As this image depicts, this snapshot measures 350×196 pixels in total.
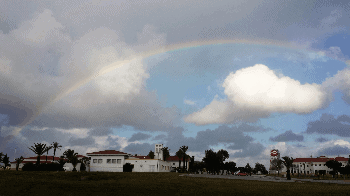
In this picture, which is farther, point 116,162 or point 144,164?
point 144,164

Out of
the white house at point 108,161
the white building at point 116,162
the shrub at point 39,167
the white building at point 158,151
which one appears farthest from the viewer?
the white building at point 158,151

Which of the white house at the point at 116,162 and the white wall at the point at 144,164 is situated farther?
the white wall at the point at 144,164

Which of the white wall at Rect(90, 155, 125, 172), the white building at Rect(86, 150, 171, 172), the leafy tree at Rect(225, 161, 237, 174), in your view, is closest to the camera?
the white wall at Rect(90, 155, 125, 172)

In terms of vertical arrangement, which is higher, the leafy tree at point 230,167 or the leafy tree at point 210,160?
the leafy tree at point 210,160

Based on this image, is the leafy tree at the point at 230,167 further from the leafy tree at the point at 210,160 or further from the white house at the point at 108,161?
the white house at the point at 108,161

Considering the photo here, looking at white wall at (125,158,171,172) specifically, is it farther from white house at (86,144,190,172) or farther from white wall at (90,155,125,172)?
white wall at (90,155,125,172)

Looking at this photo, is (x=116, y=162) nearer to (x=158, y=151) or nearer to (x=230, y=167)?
(x=158, y=151)

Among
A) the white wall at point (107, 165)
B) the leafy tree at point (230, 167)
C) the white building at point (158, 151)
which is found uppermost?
the white building at point (158, 151)

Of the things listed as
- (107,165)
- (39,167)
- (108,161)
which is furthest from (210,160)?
(39,167)

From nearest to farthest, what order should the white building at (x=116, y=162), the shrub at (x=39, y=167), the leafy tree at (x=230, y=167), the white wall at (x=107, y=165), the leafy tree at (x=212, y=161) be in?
the shrub at (x=39, y=167) < the white wall at (x=107, y=165) < the white building at (x=116, y=162) < the leafy tree at (x=212, y=161) < the leafy tree at (x=230, y=167)

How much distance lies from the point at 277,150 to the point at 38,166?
159m

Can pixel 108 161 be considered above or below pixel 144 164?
above

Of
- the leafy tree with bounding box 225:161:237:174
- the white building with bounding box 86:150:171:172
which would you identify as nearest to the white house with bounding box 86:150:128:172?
the white building with bounding box 86:150:171:172

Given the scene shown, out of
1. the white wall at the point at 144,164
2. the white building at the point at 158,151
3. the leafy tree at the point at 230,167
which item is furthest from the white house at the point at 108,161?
the leafy tree at the point at 230,167
